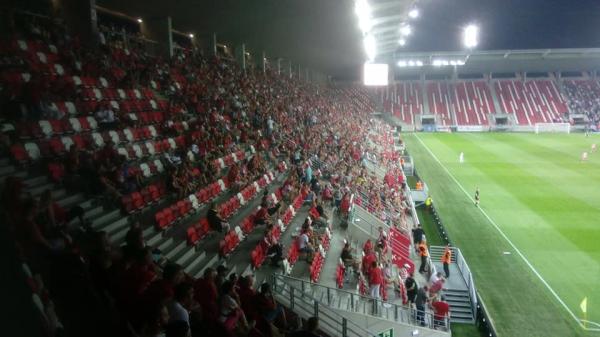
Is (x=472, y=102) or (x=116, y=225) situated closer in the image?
(x=116, y=225)

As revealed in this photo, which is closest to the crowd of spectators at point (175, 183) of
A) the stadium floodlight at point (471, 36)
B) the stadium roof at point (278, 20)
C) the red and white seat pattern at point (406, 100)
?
the stadium roof at point (278, 20)

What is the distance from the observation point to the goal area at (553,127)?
192ft

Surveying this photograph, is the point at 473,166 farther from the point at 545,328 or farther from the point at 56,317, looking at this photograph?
the point at 56,317

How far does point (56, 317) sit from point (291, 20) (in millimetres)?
18843

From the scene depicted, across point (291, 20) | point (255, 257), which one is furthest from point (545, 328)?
point (291, 20)

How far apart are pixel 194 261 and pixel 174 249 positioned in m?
0.44

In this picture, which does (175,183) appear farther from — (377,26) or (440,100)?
(440,100)

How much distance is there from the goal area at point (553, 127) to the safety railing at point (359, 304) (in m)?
55.1

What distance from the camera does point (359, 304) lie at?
10.2 metres

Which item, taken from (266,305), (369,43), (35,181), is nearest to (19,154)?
(35,181)

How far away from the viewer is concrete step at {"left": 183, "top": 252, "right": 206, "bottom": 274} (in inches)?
334

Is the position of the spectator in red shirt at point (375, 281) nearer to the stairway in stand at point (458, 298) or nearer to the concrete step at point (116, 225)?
the stairway in stand at point (458, 298)

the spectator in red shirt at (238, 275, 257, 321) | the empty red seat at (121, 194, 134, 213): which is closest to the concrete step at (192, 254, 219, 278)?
the empty red seat at (121, 194, 134, 213)

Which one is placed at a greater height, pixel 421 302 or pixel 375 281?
pixel 375 281
